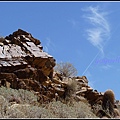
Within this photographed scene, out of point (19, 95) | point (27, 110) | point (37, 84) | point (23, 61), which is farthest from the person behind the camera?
point (23, 61)

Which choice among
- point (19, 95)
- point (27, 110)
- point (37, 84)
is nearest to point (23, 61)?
point (37, 84)

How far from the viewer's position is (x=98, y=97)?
2022cm

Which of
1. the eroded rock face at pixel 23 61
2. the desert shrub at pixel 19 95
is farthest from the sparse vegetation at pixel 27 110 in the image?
the eroded rock face at pixel 23 61

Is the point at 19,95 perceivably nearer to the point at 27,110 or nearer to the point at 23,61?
the point at 23,61

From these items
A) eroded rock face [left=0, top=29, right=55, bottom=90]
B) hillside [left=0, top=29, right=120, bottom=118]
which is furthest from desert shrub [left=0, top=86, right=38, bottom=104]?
eroded rock face [left=0, top=29, right=55, bottom=90]

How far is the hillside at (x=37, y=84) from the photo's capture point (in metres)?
14.6

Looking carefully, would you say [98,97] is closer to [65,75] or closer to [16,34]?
[65,75]

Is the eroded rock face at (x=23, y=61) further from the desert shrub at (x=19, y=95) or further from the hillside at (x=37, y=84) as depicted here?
the desert shrub at (x=19, y=95)

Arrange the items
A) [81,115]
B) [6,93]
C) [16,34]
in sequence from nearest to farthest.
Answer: [81,115] → [6,93] → [16,34]

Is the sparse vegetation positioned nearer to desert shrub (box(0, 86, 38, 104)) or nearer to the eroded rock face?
desert shrub (box(0, 86, 38, 104))

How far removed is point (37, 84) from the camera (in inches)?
659

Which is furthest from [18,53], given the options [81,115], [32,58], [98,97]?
[81,115]

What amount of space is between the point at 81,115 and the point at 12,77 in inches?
241

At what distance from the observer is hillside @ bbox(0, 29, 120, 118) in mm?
14611
